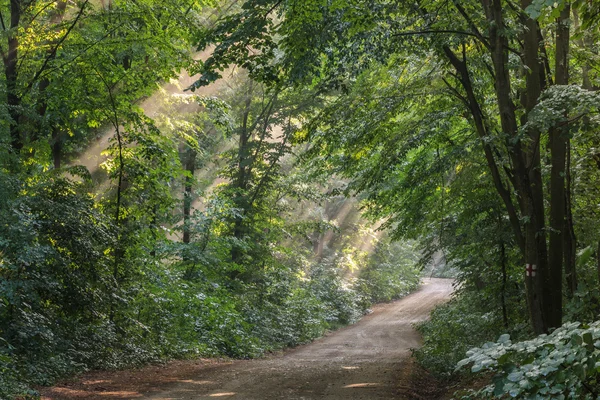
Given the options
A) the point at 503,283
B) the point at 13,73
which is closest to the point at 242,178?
the point at 13,73

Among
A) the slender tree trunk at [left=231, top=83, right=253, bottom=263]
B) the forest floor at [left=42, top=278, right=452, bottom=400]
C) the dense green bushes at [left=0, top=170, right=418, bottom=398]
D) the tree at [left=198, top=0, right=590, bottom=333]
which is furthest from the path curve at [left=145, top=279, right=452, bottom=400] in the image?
the slender tree trunk at [left=231, top=83, right=253, bottom=263]

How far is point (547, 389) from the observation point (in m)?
4.07

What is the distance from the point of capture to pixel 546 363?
416cm

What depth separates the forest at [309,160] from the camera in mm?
7469

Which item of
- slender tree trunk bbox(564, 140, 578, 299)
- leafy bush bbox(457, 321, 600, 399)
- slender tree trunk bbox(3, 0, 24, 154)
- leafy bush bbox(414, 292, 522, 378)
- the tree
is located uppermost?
slender tree trunk bbox(3, 0, 24, 154)

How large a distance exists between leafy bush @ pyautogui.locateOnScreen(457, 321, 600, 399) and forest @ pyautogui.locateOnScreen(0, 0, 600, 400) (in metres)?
0.02

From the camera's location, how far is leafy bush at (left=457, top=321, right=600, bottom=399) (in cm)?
393

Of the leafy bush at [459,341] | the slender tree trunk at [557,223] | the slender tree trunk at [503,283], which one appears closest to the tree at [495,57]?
the slender tree trunk at [557,223]

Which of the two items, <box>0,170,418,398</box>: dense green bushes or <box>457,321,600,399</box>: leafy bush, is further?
<box>0,170,418,398</box>: dense green bushes

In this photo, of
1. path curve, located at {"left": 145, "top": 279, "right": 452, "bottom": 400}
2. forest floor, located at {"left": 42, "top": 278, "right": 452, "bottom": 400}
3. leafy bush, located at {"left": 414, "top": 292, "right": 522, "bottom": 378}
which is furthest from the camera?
leafy bush, located at {"left": 414, "top": 292, "right": 522, "bottom": 378}

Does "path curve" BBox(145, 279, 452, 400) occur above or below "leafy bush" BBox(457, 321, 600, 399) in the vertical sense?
below

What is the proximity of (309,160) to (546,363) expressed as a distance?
983cm

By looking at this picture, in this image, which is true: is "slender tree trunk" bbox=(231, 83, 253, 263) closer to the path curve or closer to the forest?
the forest

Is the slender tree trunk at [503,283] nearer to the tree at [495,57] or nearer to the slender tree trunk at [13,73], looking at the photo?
the tree at [495,57]
